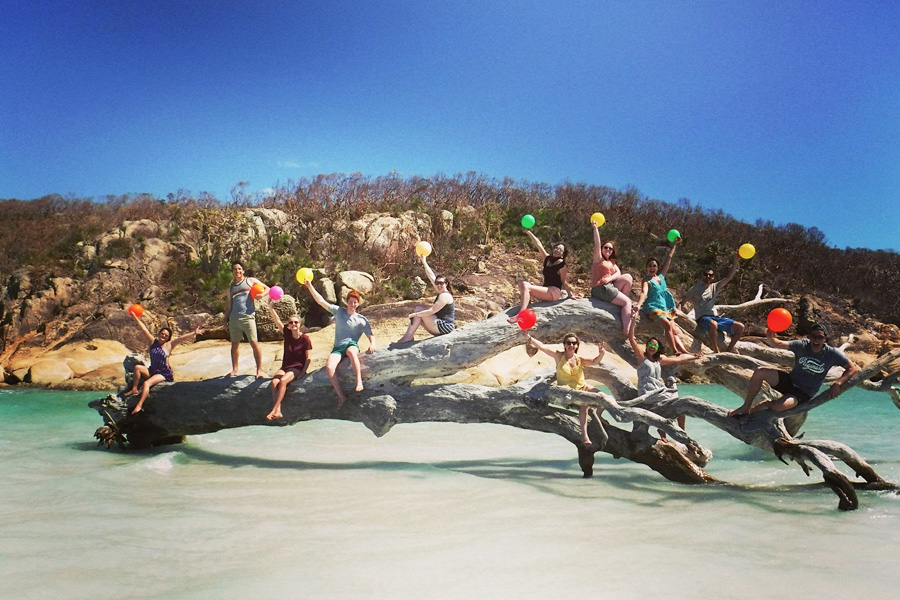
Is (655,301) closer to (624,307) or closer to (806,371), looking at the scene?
(624,307)

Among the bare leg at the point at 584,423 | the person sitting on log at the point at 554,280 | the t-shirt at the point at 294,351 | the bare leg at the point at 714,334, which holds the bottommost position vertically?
the bare leg at the point at 584,423

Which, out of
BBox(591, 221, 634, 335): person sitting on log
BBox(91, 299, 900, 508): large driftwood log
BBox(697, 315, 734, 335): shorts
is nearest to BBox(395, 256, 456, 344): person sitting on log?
BBox(91, 299, 900, 508): large driftwood log

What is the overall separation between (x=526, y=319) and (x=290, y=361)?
305 centimetres

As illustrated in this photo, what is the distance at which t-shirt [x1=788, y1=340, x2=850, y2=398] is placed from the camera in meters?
6.51

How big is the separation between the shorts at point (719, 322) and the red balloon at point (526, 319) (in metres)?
3.02

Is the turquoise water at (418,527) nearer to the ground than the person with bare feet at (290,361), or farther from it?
nearer to the ground

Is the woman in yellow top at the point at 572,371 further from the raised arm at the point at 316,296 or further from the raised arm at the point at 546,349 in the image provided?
the raised arm at the point at 316,296

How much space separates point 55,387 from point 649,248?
907 inches

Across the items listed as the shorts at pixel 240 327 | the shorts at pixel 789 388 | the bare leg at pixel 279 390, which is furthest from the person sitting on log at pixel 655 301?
the shorts at pixel 240 327

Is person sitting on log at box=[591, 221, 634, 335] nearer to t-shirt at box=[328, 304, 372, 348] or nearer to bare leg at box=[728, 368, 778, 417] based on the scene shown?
bare leg at box=[728, 368, 778, 417]

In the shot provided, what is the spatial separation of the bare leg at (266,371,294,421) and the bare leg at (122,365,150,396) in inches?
79.8

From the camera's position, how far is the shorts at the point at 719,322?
907 cm

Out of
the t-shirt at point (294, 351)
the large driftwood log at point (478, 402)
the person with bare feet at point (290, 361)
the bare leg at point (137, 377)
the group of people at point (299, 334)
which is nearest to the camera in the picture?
the large driftwood log at point (478, 402)

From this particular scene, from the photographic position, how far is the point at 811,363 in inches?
259
